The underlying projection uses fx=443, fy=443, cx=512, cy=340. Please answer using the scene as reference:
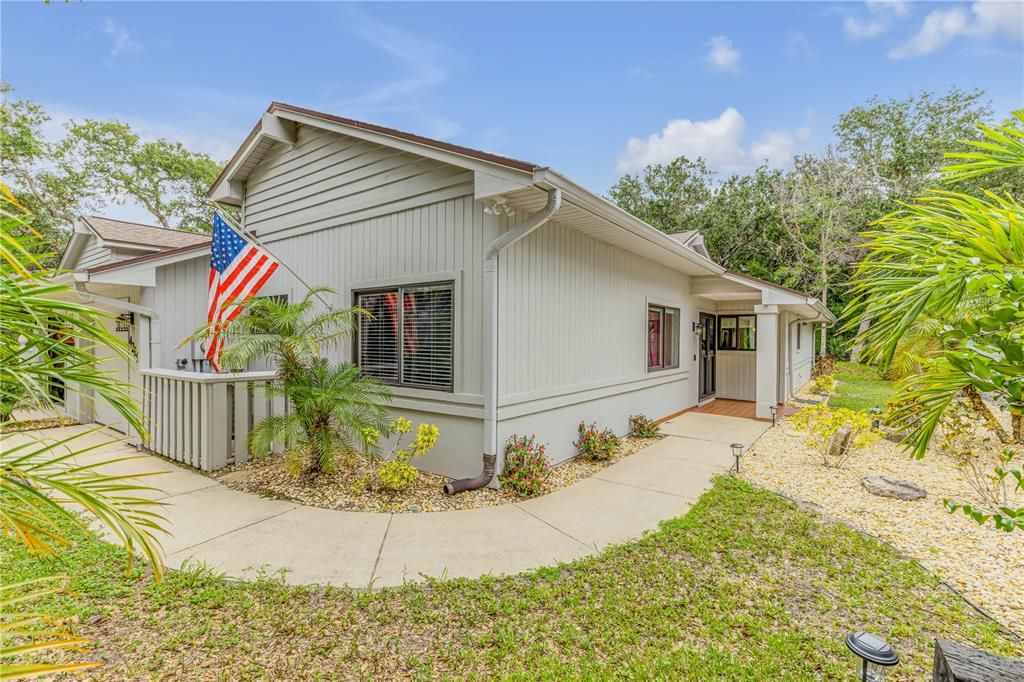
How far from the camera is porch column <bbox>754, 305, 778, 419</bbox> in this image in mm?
8883

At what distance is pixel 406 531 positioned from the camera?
400 cm

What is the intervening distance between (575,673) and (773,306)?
8416 mm

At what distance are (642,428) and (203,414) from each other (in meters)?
6.48

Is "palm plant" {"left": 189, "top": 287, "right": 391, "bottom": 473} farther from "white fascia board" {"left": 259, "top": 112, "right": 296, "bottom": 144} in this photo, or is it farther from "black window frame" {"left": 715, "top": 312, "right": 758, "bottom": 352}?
"black window frame" {"left": 715, "top": 312, "right": 758, "bottom": 352}

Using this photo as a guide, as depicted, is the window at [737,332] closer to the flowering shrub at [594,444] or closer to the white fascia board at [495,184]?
the flowering shrub at [594,444]

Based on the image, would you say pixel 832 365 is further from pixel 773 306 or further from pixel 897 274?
pixel 897 274

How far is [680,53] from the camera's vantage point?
975cm

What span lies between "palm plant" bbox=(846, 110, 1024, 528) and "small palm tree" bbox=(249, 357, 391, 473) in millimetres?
4485

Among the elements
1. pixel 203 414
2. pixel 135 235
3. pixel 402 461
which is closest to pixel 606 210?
pixel 402 461

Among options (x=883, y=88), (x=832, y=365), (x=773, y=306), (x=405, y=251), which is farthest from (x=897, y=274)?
(x=883, y=88)

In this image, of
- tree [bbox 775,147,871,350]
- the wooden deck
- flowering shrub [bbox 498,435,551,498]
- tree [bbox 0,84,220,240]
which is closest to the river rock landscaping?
flowering shrub [bbox 498,435,551,498]

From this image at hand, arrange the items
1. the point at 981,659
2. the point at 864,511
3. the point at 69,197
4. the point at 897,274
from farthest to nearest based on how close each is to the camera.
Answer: the point at 69,197 < the point at 864,511 < the point at 897,274 < the point at 981,659

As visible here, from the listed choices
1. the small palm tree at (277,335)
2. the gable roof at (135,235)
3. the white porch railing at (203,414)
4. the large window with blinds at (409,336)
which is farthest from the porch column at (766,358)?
the gable roof at (135,235)

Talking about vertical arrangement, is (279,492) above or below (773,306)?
below
